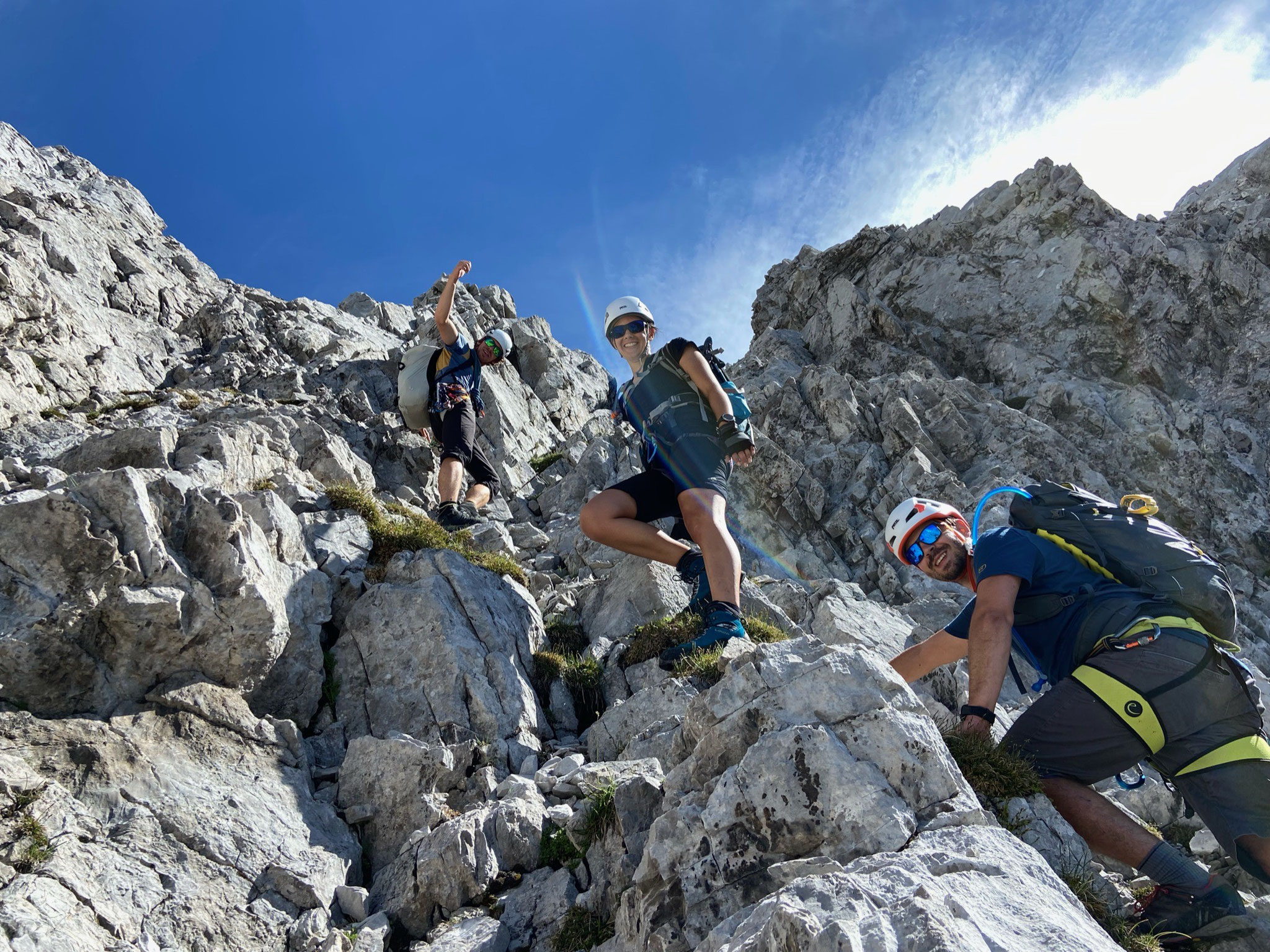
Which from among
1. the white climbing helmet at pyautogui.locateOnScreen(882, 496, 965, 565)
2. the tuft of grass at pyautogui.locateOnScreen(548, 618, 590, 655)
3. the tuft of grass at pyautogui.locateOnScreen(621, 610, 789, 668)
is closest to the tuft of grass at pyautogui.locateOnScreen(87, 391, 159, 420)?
the tuft of grass at pyautogui.locateOnScreen(548, 618, 590, 655)

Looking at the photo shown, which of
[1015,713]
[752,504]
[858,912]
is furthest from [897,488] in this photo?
[858,912]

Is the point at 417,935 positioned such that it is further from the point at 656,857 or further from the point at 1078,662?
the point at 1078,662

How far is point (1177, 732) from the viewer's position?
18.6 ft

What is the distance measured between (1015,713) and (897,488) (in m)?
15.9

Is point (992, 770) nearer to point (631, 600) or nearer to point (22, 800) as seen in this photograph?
point (631, 600)

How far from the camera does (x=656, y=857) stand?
16.0ft

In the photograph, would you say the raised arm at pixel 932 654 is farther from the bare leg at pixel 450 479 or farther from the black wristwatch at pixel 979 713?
the bare leg at pixel 450 479

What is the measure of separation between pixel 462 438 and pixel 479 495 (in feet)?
4.55

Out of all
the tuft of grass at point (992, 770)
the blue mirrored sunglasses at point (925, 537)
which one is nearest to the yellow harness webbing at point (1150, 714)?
the tuft of grass at point (992, 770)

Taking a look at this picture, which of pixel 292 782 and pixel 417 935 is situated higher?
pixel 292 782

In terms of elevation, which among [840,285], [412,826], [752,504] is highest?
[840,285]

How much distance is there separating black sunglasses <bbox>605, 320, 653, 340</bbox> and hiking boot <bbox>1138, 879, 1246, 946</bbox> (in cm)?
925

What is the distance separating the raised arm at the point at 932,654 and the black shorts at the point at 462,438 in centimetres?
1104

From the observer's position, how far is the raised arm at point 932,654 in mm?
7496
